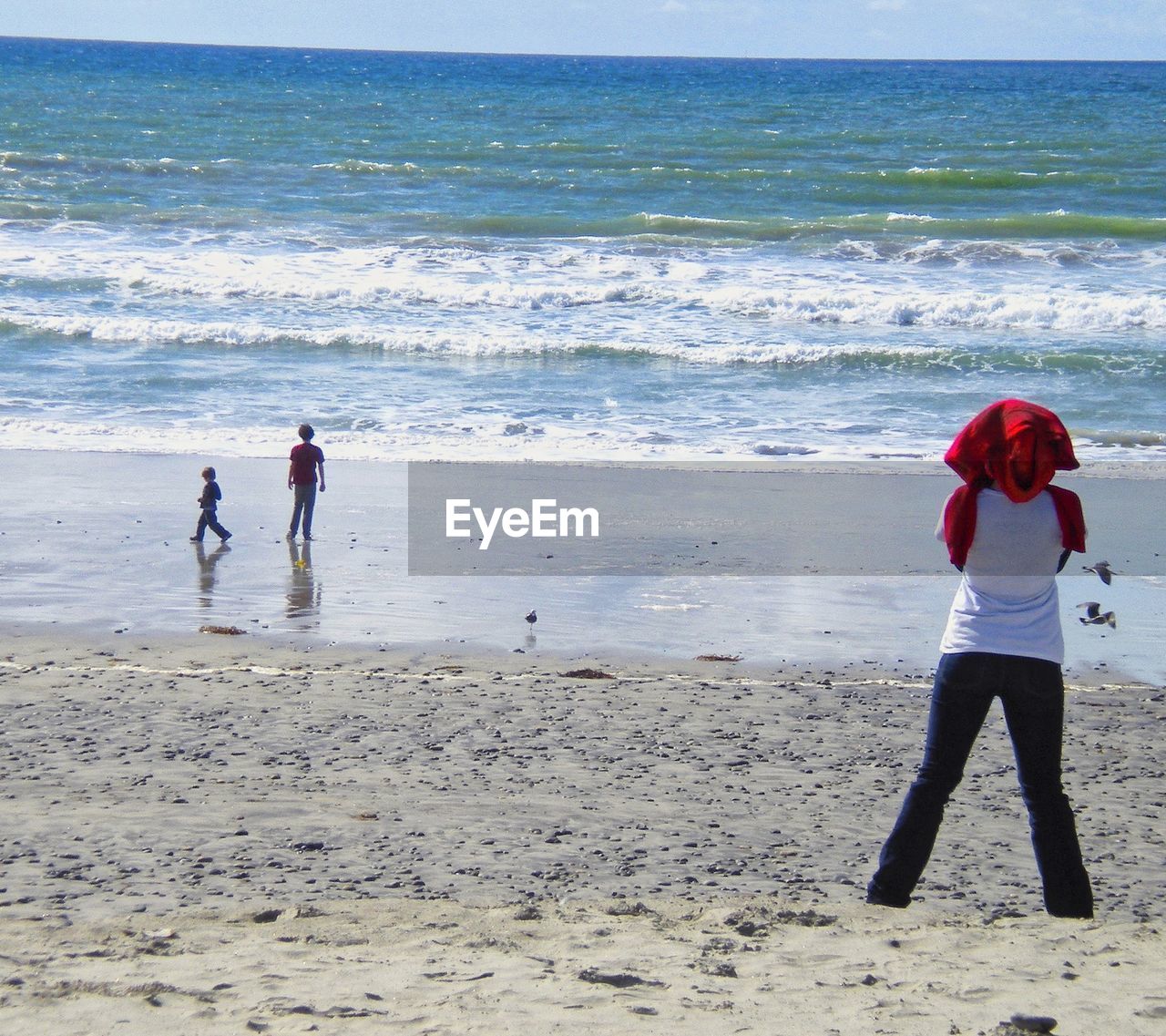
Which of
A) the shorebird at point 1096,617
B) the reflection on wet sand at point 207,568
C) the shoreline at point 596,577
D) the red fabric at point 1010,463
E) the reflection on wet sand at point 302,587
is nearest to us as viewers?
the red fabric at point 1010,463

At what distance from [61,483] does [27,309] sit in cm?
1183

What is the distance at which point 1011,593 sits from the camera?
4.22m

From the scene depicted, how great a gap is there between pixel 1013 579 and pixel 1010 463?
368 millimetres

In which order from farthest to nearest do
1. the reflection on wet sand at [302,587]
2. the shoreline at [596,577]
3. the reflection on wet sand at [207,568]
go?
1. the reflection on wet sand at [207,568]
2. the reflection on wet sand at [302,587]
3. the shoreline at [596,577]

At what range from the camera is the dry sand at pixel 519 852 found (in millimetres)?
3742

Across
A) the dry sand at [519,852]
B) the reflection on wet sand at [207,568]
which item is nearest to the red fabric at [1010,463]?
the dry sand at [519,852]

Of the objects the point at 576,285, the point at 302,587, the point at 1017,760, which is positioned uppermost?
the point at 576,285

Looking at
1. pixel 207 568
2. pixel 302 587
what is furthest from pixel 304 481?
pixel 302 587

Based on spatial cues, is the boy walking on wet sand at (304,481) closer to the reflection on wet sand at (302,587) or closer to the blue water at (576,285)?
the reflection on wet sand at (302,587)

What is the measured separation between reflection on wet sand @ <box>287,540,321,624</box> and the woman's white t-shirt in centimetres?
583

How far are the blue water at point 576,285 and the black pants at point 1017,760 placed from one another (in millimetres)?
11179

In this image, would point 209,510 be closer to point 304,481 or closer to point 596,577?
point 304,481

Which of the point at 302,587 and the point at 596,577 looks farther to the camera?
the point at 596,577

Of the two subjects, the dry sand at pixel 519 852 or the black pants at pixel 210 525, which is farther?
the black pants at pixel 210 525
